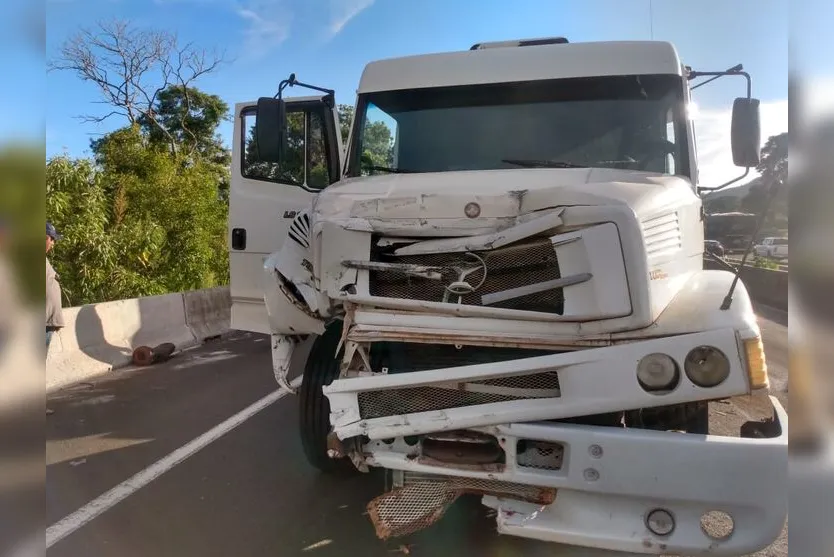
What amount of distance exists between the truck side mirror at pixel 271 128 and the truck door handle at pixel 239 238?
1.05 metres

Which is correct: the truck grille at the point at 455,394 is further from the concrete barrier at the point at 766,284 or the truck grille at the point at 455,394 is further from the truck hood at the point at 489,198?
the concrete barrier at the point at 766,284

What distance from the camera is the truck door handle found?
222 inches

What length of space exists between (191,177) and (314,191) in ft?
31.8

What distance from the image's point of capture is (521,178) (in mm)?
3559

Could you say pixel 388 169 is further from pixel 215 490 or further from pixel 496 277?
pixel 215 490

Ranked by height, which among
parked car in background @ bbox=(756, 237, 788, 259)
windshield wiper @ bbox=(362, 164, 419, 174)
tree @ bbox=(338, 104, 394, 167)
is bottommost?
parked car in background @ bbox=(756, 237, 788, 259)

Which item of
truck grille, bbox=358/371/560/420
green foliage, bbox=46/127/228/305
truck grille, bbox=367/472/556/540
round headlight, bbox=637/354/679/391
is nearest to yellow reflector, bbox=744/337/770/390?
round headlight, bbox=637/354/679/391

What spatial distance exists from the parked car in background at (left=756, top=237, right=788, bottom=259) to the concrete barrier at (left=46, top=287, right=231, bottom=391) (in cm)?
633

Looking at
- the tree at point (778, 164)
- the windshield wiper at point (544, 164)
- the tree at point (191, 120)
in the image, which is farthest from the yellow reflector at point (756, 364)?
the tree at point (191, 120)

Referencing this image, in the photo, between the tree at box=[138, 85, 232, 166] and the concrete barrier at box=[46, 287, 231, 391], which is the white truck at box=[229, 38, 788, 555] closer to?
the concrete barrier at box=[46, 287, 231, 391]

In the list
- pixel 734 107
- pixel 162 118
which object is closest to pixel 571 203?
pixel 734 107

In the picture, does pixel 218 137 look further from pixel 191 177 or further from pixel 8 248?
pixel 8 248

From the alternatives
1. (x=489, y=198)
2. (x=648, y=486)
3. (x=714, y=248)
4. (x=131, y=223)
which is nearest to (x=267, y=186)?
(x=489, y=198)

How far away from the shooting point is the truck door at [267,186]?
5121 millimetres
